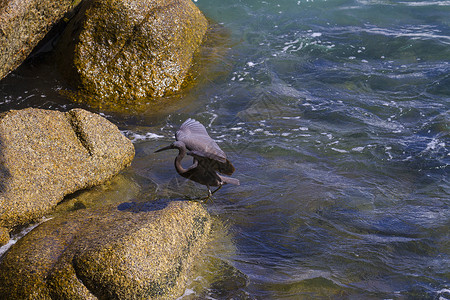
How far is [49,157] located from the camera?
5.15 metres

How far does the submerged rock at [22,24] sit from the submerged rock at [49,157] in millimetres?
2983

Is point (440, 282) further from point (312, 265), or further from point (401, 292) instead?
point (312, 265)

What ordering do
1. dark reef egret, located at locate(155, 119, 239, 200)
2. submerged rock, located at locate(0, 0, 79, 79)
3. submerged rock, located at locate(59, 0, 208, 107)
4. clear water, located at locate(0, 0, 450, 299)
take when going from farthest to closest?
submerged rock, located at locate(59, 0, 208, 107)
submerged rock, located at locate(0, 0, 79, 79)
dark reef egret, located at locate(155, 119, 239, 200)
clear water, located at locate(0, 0, 450, 299)

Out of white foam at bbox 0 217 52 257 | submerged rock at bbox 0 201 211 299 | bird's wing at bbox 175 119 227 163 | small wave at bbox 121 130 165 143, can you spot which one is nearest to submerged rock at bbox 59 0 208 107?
small wave at bbox 121 130 165 143

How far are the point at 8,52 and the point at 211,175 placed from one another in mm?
5019

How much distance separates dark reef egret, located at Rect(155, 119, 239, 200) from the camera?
4691 mm

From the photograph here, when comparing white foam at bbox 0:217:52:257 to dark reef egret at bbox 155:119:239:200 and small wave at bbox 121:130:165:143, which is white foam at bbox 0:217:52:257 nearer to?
dark reef egret at bbox 155:119:239:200

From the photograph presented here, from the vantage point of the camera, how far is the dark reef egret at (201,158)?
185 inches

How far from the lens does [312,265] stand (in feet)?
15.1

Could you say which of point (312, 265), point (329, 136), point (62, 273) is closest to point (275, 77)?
point (329, 136)

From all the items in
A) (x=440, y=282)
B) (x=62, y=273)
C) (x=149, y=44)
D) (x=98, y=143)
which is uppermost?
(x=149, y=44)

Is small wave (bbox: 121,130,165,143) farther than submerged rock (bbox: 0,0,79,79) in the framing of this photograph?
No

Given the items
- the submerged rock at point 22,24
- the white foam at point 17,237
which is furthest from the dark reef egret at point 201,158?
the submerged rock at point 22,24

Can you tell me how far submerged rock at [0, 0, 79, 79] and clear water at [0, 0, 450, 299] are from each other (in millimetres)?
403
